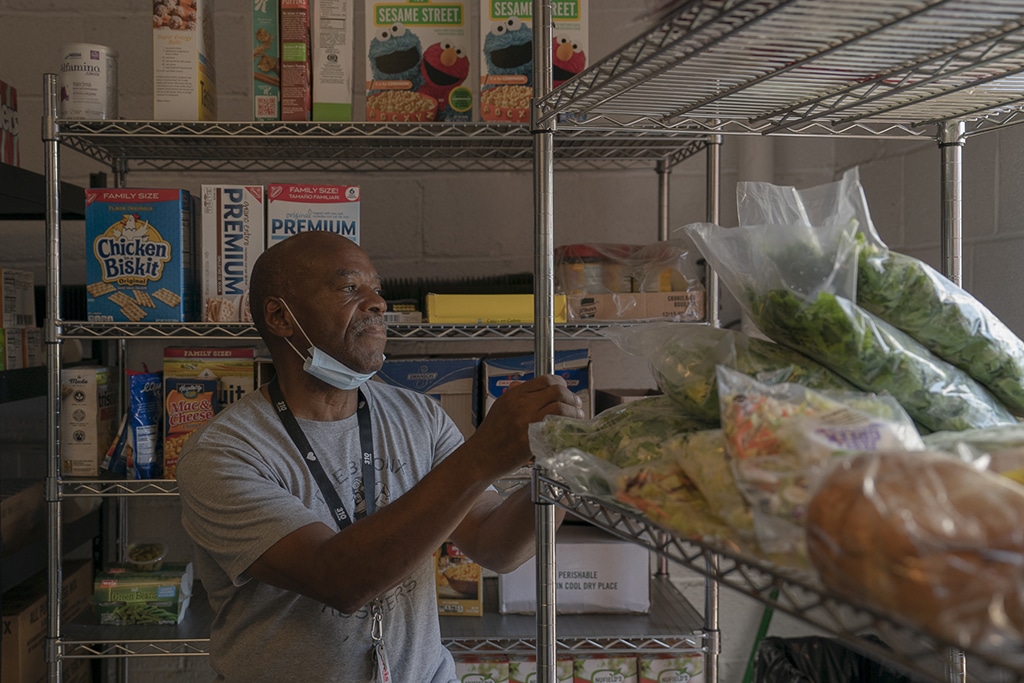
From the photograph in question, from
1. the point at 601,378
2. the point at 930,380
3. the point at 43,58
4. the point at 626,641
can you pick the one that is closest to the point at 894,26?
the point at 930,380

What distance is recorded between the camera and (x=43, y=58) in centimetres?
241

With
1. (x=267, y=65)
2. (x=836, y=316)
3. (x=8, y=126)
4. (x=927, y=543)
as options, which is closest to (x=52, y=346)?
(x=8, y=126)

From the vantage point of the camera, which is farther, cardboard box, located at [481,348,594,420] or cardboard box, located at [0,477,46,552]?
cardboard box, located at [481,348,594,420]

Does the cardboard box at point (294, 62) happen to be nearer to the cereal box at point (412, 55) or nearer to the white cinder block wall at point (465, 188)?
the cereal box at point (412, 55)

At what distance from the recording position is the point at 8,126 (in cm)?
206

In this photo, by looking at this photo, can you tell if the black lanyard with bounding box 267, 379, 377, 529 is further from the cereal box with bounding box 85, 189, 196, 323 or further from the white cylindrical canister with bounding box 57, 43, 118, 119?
the white cylindrical canister with bounding box 57, 43, 118, 119

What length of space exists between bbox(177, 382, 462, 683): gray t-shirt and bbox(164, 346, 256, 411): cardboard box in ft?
1.01

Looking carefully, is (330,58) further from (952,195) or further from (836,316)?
(836,316)

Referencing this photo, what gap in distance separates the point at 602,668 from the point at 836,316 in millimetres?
1587

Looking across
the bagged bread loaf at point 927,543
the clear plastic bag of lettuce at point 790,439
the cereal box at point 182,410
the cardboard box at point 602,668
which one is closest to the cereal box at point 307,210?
the cereal box at point 182,410

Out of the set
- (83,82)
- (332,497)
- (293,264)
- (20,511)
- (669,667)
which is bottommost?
(669,667)

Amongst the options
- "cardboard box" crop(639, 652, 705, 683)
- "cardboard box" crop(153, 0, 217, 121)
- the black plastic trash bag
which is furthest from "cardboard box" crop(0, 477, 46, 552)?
the black plastic trash bag

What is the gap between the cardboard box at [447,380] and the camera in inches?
84.3

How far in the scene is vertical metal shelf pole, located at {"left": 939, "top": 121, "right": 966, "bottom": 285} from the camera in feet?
3.81
